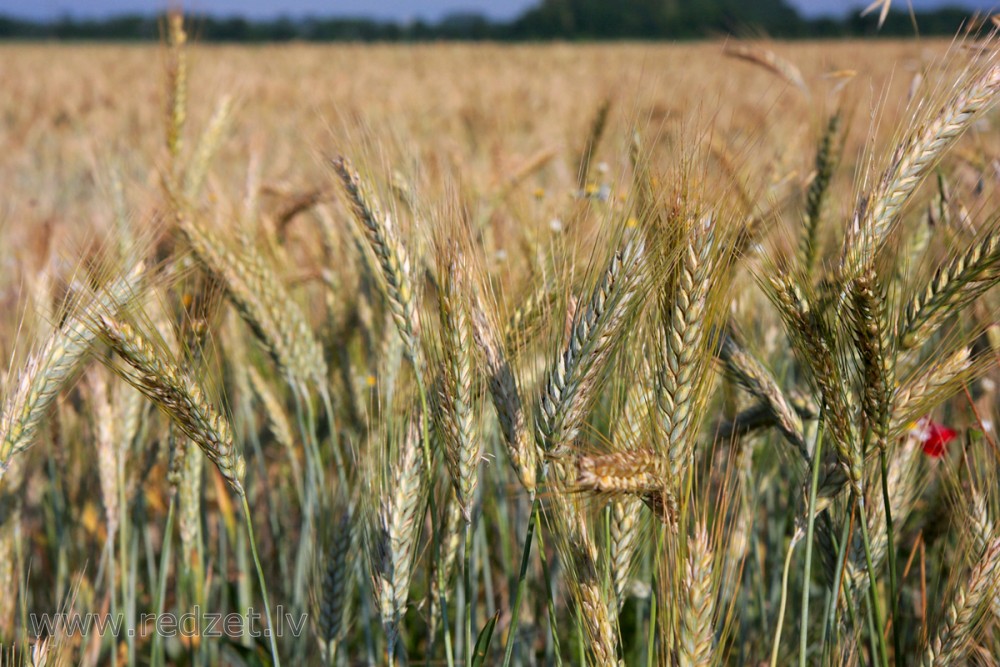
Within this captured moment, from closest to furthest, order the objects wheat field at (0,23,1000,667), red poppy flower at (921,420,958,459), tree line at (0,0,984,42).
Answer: wheat field at (0,23,1000,667) < red poppy flower at (921,420,958,459) < tree line at (0,0,984,42)

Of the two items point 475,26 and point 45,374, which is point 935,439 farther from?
point 475,26

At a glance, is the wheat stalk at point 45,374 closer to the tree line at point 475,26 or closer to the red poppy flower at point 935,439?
the red poppy flower at point 935,439

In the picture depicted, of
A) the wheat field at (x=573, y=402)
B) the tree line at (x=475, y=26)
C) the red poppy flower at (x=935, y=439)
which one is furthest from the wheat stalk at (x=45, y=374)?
the tree line at (x=475, y=26)

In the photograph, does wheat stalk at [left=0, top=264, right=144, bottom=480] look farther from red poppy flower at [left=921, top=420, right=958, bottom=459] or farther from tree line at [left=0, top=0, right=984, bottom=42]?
tree line at [left=0, top=0, right=984, bottom=42]

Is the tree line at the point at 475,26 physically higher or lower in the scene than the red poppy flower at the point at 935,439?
higher

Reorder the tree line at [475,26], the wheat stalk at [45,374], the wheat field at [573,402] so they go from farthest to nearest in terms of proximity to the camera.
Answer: the tree line at [475,26] → the wheat stalk at [45,374] → the wheat field at [573,402]

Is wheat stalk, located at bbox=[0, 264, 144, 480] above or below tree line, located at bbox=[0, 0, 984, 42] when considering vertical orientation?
below

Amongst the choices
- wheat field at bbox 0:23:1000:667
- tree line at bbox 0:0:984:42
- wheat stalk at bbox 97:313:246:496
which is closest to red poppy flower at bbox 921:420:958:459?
wheat field at bbox 0:23:1000:667

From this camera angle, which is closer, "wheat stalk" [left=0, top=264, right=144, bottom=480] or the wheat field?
the wheat field

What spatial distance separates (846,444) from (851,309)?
161 millimetres

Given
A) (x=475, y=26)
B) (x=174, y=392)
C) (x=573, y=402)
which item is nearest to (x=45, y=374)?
(x=174, y=392)

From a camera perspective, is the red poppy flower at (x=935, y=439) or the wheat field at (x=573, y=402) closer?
the wheat field at (x=573, y=402)

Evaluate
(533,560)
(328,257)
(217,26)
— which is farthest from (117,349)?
(217,26)

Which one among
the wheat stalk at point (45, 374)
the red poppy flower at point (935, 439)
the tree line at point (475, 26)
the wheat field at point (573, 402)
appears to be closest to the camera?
the wheat field at point (573, 402)
